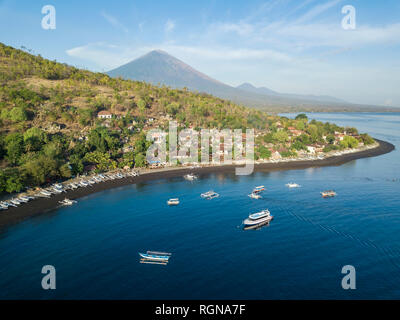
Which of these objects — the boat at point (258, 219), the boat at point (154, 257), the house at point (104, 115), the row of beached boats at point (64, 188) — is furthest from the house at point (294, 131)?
the boat at point (154, 257)

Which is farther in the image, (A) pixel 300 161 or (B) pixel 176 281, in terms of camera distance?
(A) pixel 300 161

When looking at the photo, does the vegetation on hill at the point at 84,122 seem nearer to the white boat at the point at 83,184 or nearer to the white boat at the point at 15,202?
the white boat at the point at 15,202

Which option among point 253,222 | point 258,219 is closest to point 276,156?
point 258,219

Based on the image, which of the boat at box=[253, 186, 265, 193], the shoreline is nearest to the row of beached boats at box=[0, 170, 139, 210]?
the shoreline

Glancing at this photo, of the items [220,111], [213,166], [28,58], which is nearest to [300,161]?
[213,166]

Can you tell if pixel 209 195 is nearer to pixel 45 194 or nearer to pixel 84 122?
pixel 45 194

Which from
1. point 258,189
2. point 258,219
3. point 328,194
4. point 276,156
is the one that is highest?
point 276,156
